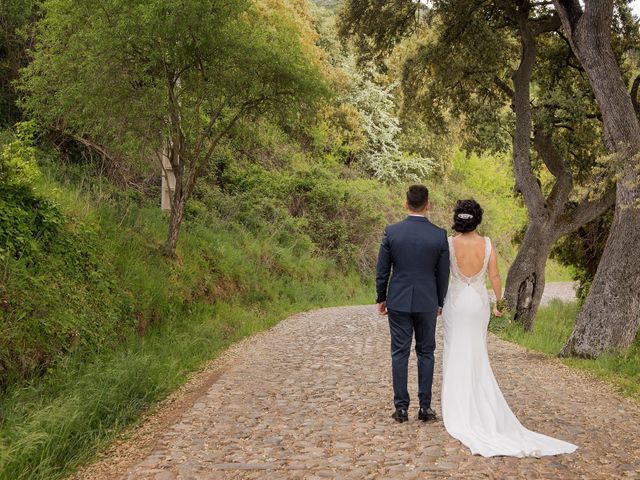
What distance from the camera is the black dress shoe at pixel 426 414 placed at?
6.25 m

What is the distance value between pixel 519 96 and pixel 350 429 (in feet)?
37.9

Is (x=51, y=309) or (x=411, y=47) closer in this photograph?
(x=51, y=309)

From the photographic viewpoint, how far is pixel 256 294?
17547mm

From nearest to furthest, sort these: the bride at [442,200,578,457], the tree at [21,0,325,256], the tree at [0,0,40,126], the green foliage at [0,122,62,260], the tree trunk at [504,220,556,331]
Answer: the bride at [442,200,578,457]
the green foliage at [0,122,62,260]
the tree at [21,0,325,256]
the tree at [0,0,40,126]
the tree trunk at [504,220,556,331]

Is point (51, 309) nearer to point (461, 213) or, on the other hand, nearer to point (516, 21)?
point (461, 213)

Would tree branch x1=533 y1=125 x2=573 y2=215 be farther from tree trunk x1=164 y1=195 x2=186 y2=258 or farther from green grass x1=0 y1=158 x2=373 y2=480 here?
tree trunk x1=164 y1=195 x2=186 y2=258

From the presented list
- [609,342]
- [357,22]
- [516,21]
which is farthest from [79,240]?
[516,21]

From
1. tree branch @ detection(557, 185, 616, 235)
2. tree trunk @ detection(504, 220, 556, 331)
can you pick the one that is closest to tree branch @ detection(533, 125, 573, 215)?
tree branch @ detection(557, 185, 616, 235)

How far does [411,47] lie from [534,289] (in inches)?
299

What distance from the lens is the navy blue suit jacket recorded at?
20.2ft

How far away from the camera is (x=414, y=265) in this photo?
6.19 meters

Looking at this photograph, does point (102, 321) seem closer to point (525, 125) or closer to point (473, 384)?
point (473, 384)

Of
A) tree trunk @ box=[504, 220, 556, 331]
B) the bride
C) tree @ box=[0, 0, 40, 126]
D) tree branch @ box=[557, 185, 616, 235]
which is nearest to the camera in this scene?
Result: the bride

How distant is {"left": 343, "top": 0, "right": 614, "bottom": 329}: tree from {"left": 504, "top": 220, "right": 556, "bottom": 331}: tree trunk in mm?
23
